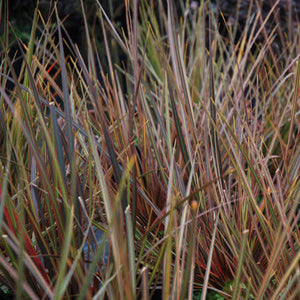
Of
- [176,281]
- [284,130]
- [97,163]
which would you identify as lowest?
[284,130]

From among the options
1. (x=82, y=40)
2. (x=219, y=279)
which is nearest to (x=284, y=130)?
(x=219, y=279)

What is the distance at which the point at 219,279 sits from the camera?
3.05 feet

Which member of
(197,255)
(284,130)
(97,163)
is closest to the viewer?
(97,163)

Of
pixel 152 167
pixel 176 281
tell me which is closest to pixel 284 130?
pixel 152 167

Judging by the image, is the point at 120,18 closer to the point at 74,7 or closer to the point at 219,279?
the point at 74,7

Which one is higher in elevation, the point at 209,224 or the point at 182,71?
the point at 182,71

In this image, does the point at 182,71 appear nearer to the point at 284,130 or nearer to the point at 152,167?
the point at 152,167

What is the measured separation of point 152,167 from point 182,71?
257 millimetres

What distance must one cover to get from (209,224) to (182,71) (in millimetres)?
318

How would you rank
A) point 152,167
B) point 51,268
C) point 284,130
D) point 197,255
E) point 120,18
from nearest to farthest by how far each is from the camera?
point 51,268, point 197,255, point 152,167, point 284,130, point 120,18

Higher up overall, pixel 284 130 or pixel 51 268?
pixel 51 268

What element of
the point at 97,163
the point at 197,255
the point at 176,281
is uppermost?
the point at 97,163

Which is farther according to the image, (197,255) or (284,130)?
(284,130)

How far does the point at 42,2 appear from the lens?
2965 mm
